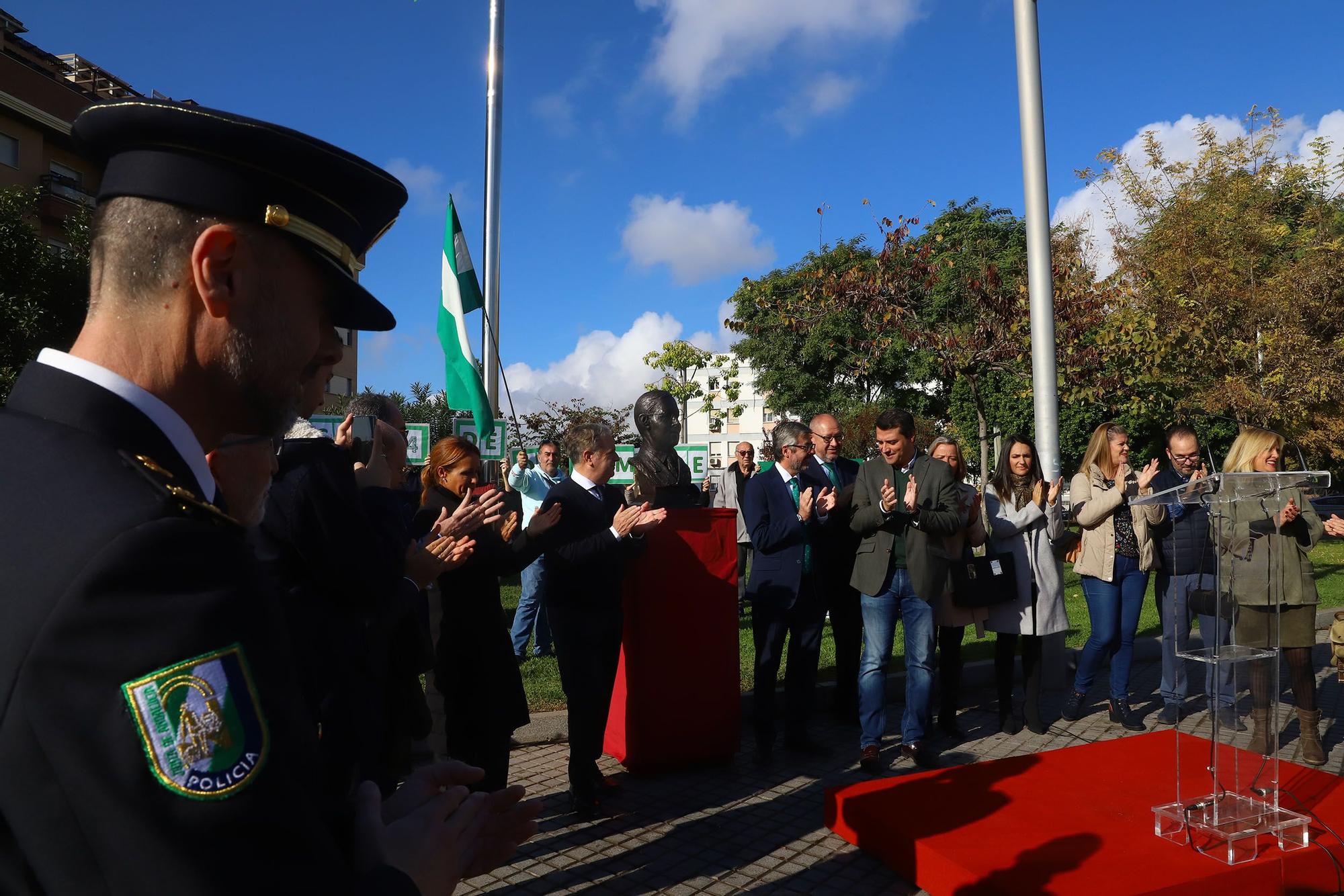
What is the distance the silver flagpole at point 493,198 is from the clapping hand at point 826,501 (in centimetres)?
528

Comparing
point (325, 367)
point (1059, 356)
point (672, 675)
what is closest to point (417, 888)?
point (325, 367)

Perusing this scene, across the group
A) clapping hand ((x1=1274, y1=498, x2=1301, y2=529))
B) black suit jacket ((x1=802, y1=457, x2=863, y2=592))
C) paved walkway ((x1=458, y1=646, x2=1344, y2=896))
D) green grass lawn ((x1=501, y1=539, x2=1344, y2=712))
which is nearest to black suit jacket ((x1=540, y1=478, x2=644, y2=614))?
paved walkway ((x1=458, y1=646, x2=1344, y2=896))

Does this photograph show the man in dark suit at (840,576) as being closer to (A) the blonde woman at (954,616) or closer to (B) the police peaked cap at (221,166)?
(A) the blonde woman at (954,616)

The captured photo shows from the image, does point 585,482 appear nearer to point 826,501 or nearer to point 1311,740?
point 826,501

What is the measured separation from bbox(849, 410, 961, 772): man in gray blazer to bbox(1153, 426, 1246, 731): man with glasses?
55.3 inches

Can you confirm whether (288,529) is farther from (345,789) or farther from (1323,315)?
(1323,315)

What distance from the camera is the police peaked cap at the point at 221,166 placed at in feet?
4.13

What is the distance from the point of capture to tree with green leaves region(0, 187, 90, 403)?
672 inches

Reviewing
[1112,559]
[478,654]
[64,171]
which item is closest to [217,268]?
[478,654]

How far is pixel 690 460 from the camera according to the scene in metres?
20.8

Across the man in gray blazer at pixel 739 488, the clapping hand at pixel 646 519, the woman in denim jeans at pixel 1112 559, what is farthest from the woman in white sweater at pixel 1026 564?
the man in gray blazer at pixel 739 488

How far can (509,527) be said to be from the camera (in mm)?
4387

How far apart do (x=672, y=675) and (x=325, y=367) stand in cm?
452

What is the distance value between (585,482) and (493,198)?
7.18 meters
